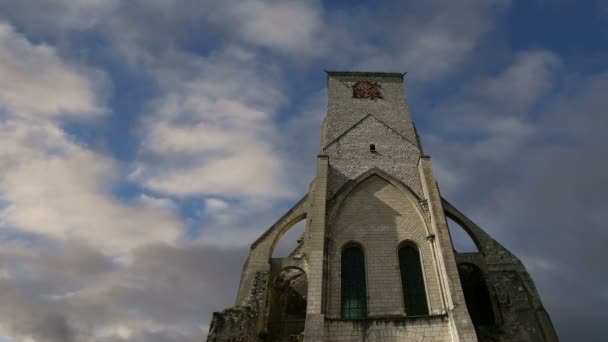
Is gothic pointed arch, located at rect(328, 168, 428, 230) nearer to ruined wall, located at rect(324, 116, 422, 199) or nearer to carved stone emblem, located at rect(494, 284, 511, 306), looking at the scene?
ruined wall, located at rect(324, 116, 422, 199)

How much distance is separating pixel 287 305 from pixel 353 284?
11.7 feet

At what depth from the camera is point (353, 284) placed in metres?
12.6

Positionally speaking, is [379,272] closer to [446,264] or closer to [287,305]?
[446,264]

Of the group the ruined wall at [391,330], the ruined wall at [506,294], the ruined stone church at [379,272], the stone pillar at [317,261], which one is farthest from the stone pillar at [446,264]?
the stone pillar at [317,261]

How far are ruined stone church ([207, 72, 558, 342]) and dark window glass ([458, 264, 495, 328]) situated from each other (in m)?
0.04

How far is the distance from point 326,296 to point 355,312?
3.45 feet

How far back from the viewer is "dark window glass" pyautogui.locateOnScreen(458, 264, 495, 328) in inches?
537

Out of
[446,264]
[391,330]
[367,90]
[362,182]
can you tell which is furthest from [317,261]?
[367,90]

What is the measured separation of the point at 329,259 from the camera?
510 inches

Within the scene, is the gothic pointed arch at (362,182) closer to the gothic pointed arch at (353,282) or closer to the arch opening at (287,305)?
the gothic pointed arch at (353,282)

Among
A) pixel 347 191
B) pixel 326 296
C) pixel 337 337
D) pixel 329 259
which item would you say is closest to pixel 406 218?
pixel 347 191

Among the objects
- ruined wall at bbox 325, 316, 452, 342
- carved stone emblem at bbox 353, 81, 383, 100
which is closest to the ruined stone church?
ruined wall at bbox 325, 316, 452, 342

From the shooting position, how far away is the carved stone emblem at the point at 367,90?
2027 centimetres

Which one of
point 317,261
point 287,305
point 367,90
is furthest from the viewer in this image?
point 367,90
